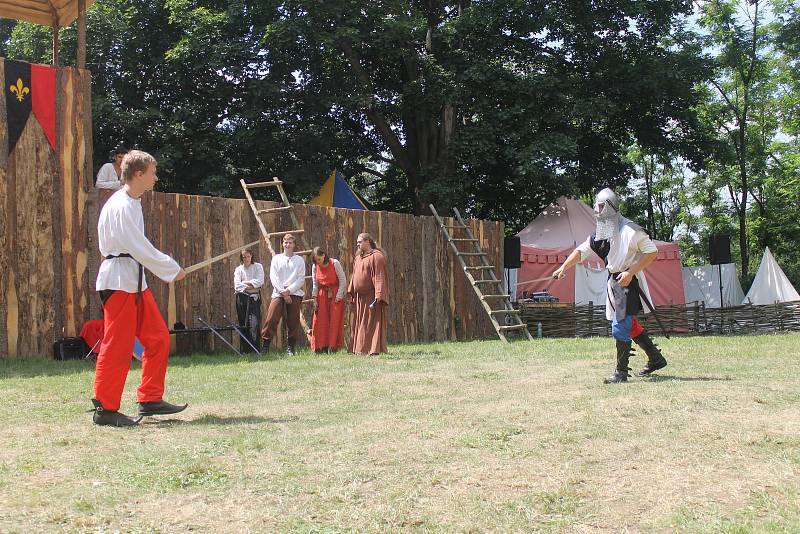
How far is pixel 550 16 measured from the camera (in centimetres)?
2033

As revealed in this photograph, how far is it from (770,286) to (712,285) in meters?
2.62

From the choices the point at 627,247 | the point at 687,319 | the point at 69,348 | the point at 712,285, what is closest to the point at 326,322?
the point at 69,348

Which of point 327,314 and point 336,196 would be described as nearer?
point 327,314

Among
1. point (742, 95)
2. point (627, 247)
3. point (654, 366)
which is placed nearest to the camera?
point (627, 247)

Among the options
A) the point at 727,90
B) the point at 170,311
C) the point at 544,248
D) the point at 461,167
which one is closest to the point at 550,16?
the point at 461,167

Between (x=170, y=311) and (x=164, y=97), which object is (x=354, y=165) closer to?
(x=164, y=97)

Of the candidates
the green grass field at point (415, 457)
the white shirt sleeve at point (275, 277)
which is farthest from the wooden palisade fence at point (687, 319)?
the green grass field at point (415, 457)

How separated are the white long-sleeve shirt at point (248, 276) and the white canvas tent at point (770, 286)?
53.0 feet

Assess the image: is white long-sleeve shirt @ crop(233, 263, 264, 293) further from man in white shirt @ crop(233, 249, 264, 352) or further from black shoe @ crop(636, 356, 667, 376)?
black shoe @ crop(636, 356, 667, 376)

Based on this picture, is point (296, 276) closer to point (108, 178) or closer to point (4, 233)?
point (108, 178)

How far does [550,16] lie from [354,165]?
284 inches

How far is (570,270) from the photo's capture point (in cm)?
2005

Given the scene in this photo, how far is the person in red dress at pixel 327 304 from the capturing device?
11383 mm

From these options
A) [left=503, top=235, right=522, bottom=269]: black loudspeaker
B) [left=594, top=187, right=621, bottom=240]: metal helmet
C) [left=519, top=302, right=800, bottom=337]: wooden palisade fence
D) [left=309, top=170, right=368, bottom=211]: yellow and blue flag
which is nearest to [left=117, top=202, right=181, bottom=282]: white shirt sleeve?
[left=594, top=187, right=621, bottom=240]: metal helmet
